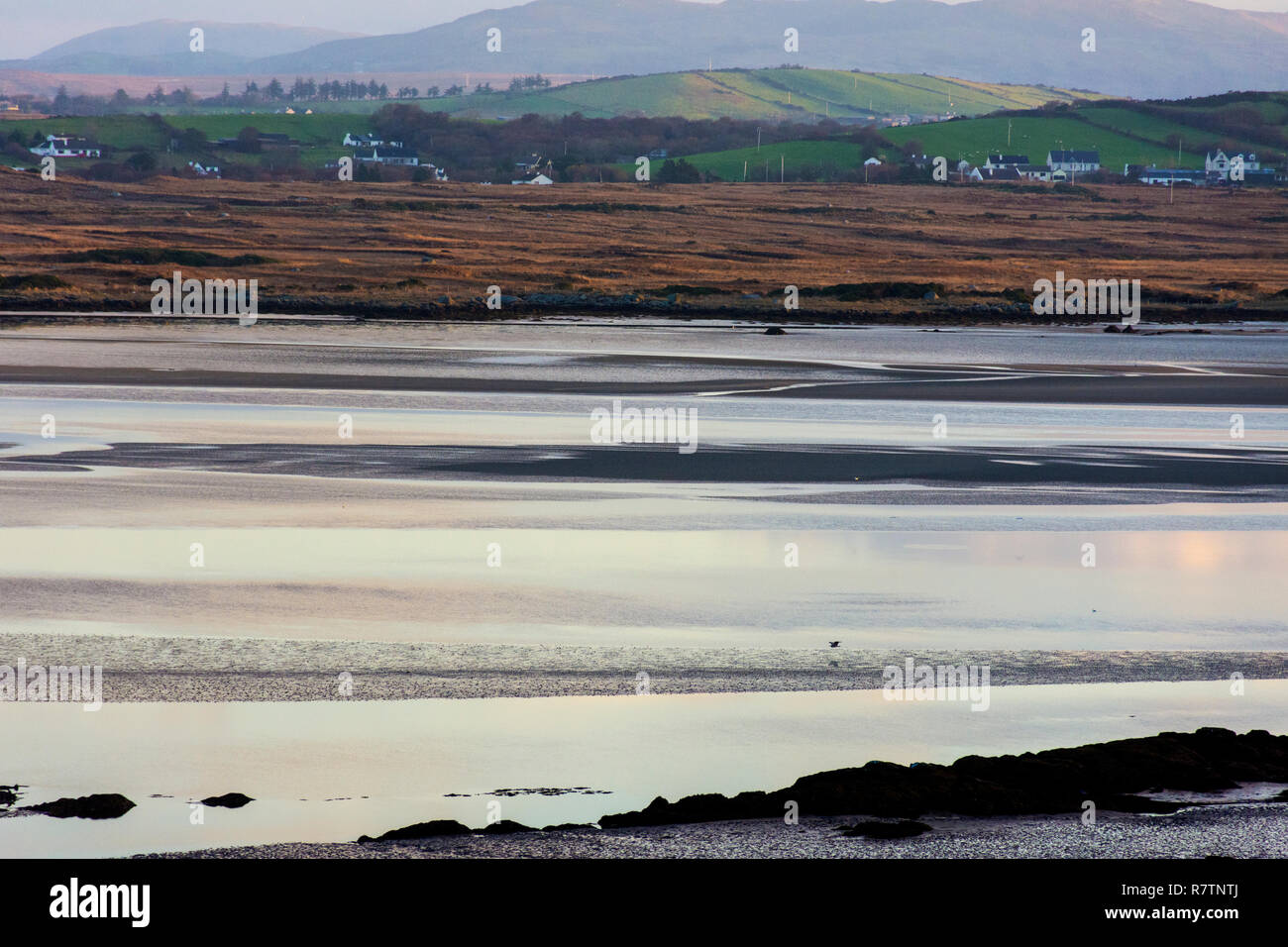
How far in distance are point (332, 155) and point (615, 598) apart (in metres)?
155

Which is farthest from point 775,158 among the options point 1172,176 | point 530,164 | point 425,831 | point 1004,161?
point 425,831

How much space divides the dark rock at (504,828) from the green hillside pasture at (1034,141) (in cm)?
14952

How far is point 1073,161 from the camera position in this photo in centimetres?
14862

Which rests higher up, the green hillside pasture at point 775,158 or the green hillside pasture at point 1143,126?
the green hillside pasture at point 1143,126

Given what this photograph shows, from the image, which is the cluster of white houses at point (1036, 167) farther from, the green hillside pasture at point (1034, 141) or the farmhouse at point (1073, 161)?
the green hillside pasture at point (1034, 141)

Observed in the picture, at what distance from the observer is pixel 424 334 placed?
40.3m

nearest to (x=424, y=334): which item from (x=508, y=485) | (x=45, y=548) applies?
(x=508, y=485)

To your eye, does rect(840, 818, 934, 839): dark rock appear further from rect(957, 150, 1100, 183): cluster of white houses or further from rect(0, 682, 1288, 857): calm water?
rect(957, 150, 1100, 183): cluster of white houses

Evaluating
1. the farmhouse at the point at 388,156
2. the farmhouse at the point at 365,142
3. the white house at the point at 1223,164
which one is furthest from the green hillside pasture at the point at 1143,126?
the farmhouse at the point at 365,142

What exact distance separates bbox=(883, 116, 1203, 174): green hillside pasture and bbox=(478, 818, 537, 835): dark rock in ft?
491

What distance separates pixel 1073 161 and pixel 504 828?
150887mm

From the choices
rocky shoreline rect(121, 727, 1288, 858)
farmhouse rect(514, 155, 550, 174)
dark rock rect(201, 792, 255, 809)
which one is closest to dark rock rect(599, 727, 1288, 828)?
rocky shoreline rect(121, 727, 1288, 858)

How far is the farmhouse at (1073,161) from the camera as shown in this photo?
147m
